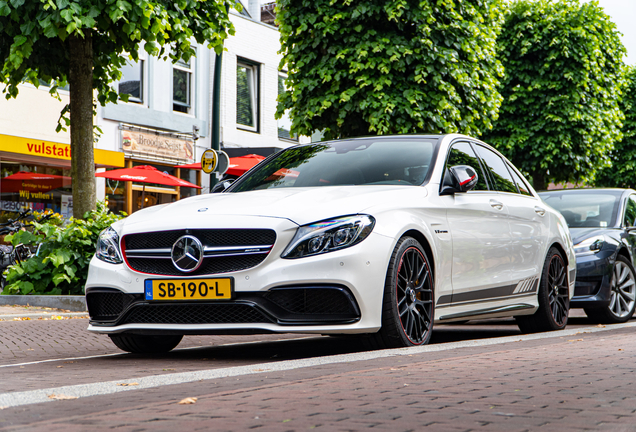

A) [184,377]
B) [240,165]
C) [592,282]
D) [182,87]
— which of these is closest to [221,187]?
[184,377]

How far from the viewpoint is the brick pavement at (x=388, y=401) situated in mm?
3160

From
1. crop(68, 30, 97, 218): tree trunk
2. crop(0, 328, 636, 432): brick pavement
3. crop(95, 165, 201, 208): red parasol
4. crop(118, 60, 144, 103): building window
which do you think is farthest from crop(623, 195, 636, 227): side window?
crop(118, 60, 144, 103): building window

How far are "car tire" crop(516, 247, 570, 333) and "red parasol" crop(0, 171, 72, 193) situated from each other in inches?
573

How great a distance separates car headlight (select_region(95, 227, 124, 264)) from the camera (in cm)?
571

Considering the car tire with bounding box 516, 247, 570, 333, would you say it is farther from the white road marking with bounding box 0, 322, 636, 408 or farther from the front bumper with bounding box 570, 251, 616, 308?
the white road marking with bounding box 0, 322, 636, 408

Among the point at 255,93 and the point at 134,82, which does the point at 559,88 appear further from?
the point at 134,82

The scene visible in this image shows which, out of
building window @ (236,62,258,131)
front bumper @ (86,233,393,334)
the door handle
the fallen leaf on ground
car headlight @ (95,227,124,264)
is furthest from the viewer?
building window @ (236,62,258,131)

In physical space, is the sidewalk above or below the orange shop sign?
below

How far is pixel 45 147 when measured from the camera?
1983 centimetres

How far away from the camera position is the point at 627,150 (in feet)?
117

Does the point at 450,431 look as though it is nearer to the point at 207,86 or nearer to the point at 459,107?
the point at 459,107

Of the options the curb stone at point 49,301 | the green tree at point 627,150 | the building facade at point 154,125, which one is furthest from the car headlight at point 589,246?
the green tree at point 627,150

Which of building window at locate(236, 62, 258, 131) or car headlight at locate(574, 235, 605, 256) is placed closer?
car headlight at locate(574, 235, 605, 256)

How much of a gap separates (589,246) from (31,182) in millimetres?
14288
